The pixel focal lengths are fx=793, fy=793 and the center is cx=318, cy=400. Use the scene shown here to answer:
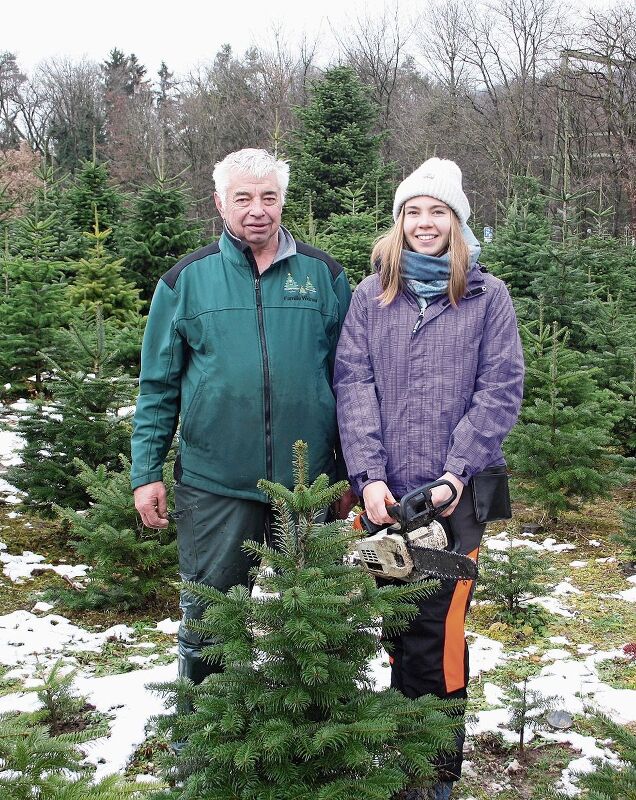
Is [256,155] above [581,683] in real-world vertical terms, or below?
above

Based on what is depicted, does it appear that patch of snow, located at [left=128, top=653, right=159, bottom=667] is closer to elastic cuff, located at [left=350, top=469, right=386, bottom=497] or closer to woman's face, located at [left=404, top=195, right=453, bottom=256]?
elastic cuff, located at [left=350, top=469, right=386, bottom=497]

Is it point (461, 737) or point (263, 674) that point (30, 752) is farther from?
point (461, 737)

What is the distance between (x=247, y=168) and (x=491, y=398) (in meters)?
1.18

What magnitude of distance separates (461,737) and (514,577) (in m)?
Result: 1.86

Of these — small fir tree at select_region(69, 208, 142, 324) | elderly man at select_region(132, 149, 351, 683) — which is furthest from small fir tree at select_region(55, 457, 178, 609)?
small fir tree at select_region(69, 208, 142, 324)

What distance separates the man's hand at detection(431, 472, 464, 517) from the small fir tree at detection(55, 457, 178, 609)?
7.27 ft

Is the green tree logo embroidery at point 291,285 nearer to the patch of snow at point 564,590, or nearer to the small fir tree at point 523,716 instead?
the small fir tree at point 523,716

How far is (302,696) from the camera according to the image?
6.81 ft

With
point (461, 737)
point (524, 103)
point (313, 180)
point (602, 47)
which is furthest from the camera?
point (524, 103)

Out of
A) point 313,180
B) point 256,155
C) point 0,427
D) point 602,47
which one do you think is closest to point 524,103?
point 602,47

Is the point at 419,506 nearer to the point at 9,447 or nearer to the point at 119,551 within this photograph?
the point at 119,551

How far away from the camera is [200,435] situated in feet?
9.36

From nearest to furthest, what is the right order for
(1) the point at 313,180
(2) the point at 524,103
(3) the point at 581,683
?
(3) the point at 581,683 < (1) the point at 313,180 < (2) the point at 524,103

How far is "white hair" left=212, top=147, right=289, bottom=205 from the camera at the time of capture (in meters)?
2.82
